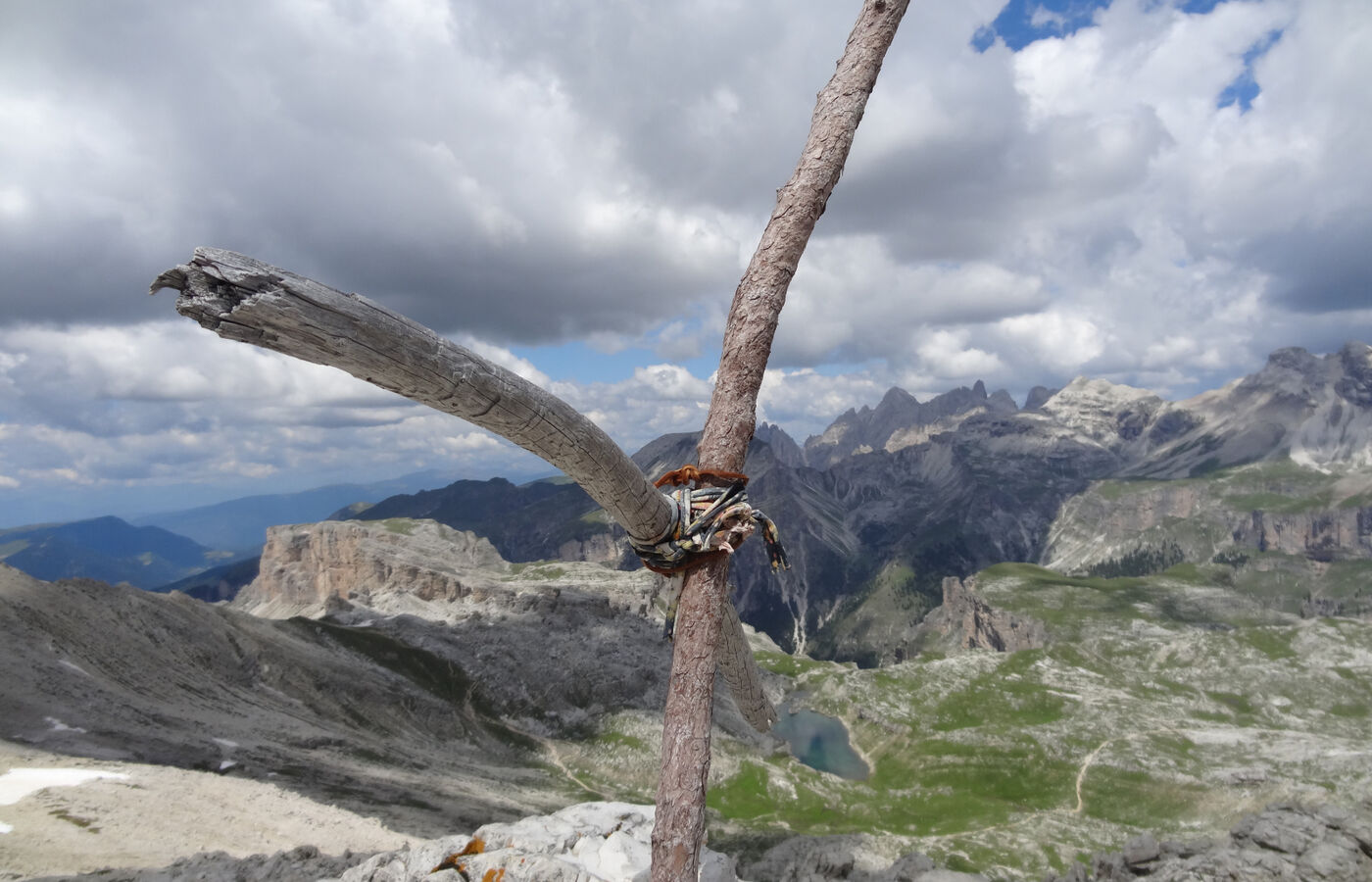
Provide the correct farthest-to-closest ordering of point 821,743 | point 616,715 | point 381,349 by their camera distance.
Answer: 1. point 821,743
2. point 616,715
3. point 381,349

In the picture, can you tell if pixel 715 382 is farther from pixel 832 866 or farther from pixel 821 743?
pixel 821 743

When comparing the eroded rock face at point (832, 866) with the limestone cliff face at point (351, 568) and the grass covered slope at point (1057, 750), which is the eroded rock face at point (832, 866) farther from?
the limestone cliff face at point (351, 568)

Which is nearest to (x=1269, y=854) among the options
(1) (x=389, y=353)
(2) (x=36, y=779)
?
(1) (x=389, y=353)

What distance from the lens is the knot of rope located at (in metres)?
5.35

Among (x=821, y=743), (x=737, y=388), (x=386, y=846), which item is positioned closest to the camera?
(x=737, y=388)

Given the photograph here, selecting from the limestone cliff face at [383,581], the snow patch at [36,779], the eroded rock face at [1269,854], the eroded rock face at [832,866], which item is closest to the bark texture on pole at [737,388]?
the eroded rock face at [832,866]

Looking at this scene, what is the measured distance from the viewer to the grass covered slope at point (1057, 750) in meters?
90.0

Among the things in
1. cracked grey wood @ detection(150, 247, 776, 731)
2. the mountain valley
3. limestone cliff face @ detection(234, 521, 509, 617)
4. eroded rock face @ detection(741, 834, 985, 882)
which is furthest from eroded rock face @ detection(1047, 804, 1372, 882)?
limestone cliff face @ detection(234, 521, 509, 617)

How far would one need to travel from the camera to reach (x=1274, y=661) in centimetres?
16075

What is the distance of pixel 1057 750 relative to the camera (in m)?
119

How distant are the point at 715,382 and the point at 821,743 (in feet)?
524

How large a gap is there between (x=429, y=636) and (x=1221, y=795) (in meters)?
127

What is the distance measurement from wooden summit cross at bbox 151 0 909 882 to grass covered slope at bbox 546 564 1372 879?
66.5 meters

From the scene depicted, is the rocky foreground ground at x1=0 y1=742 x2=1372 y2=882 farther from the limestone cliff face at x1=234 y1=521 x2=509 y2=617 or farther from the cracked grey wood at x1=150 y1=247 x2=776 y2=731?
the limestone cliff face at x1=234 y1=521 x2=509 y2=617
